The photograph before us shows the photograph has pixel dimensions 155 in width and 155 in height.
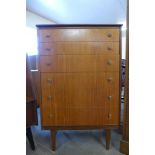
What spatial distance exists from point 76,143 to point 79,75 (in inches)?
29.4

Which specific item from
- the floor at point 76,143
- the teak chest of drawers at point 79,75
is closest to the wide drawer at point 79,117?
the teak chest of drawers at point 79,75

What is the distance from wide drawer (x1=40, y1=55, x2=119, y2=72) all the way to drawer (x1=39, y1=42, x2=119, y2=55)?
0.04 metres

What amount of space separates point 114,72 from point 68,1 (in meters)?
3.54

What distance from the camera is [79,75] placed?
1.70 meters

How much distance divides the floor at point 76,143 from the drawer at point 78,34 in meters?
1.06

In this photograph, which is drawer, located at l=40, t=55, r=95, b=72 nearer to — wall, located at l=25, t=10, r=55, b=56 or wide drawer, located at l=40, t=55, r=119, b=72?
wide drawer, located at l=40, t=55, r=119, b=72
